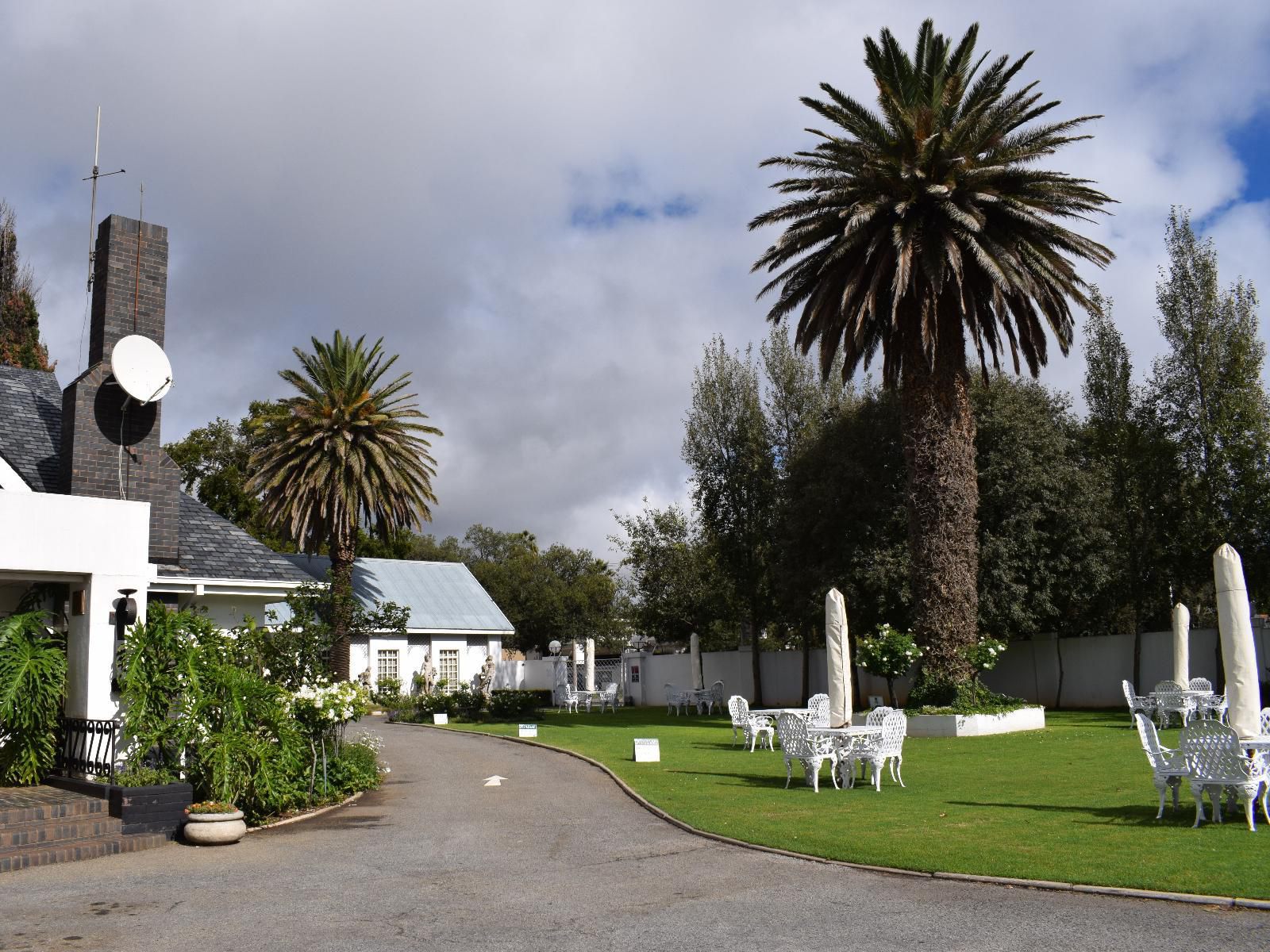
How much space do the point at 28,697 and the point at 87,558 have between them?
5.85 ft

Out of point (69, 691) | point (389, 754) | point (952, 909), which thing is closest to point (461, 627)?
point (389, 754)

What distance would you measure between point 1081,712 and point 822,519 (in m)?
9.27

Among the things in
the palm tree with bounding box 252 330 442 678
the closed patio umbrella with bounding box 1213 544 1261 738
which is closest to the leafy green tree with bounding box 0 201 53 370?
the palm tree with bounding box 252 330 442 678

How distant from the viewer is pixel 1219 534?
29609 millimetres

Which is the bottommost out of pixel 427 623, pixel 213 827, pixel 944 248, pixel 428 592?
pixel 213 827

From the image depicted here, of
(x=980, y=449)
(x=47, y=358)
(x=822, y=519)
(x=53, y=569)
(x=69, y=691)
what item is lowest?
(x=69, y=691)

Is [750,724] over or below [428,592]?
below

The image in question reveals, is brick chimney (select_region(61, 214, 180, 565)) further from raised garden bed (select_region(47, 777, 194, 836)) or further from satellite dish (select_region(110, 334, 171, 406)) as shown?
raised garden bed (select_region(47, 777, 194, 836))

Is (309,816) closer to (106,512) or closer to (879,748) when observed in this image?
(106,512)

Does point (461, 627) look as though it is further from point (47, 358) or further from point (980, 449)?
point (980, 449)

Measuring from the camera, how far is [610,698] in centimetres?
3859

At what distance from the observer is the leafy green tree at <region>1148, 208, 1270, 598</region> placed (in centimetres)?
2902

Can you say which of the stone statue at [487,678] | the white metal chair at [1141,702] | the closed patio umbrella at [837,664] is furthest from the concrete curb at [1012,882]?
the stone statue at [487,678]

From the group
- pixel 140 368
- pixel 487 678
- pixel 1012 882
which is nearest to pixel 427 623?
pixel 487 678
